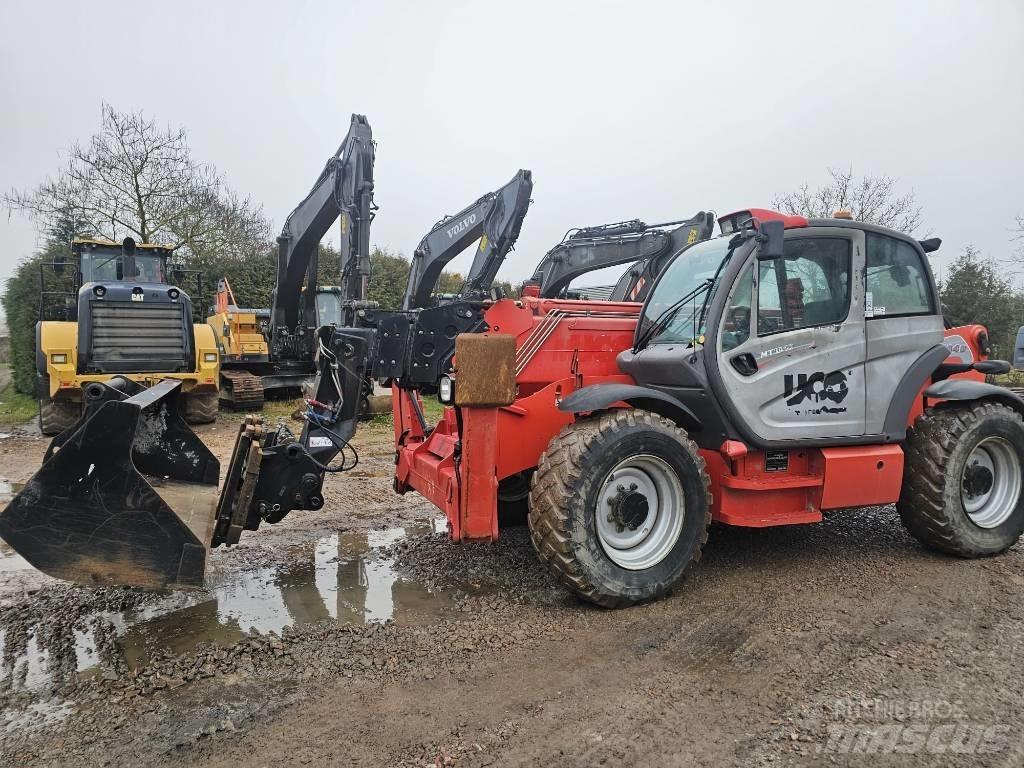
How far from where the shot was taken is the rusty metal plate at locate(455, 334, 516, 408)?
3877 millimetres

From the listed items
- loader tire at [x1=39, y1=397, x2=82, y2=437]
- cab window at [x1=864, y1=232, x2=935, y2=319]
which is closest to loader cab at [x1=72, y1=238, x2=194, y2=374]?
loader tire at [x1=39, y1=397, x2=82, y2=437]

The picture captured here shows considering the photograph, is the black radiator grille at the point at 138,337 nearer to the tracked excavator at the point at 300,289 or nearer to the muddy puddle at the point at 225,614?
the tracked excavator at the point at 300,289

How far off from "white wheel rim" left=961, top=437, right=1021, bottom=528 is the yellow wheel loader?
9808 mm

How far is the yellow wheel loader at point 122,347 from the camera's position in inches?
394

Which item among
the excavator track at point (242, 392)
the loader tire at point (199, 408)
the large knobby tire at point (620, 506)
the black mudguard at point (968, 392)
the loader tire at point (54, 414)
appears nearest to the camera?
the large knobby tire at point (620, 506)

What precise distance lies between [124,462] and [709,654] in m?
2.97

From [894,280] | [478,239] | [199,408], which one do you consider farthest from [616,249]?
[199,408]

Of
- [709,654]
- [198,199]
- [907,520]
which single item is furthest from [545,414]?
[198,199]

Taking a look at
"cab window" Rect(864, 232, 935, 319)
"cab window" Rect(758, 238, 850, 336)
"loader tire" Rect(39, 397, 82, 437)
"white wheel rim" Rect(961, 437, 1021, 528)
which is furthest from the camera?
"loader tire" Rect(39, 397, 82, 437)

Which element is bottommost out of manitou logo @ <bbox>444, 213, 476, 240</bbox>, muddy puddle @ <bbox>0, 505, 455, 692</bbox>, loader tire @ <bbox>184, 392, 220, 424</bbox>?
muddy puddle @ <bbox>0, 505, 455, 692</bbox>

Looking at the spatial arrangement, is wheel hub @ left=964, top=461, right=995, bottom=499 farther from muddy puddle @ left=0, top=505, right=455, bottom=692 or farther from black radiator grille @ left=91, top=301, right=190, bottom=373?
black radiator grille @ left=91, top=301, right=190, bottom=373

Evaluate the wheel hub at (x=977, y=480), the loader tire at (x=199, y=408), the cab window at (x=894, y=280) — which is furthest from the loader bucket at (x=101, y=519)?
the loader tire at (x=199, y=408)

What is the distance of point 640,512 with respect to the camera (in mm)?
4129

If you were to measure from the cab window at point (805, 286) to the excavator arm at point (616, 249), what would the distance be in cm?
304
